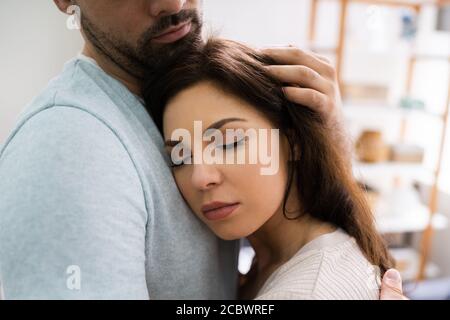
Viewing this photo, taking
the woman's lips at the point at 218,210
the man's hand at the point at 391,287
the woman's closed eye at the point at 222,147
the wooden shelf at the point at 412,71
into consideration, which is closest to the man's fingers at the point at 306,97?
the woman's closed eye at the point at 222,147

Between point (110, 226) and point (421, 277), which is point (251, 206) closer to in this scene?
point (110, 226)

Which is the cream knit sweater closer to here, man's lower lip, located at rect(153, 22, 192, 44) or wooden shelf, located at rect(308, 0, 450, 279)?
man's lower lip, located at rect(153, 22, 192, 44)

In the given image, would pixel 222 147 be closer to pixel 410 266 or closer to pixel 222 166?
pixel 222 166

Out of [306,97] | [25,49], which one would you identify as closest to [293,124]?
[306,97]

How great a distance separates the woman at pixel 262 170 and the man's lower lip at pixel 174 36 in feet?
0.15

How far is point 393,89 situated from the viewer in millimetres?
2535

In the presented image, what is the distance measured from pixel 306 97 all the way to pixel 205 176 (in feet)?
0.82

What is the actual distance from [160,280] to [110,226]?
0.70 ft

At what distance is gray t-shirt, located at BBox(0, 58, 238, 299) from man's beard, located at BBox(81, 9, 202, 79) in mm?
73

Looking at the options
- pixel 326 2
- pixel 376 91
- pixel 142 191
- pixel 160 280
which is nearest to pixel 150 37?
pixel 142 191

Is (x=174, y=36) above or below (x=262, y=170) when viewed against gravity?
above

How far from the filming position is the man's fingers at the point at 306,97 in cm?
70

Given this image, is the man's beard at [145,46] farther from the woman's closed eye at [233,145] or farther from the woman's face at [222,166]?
the woman's closed eye at [233,145]
